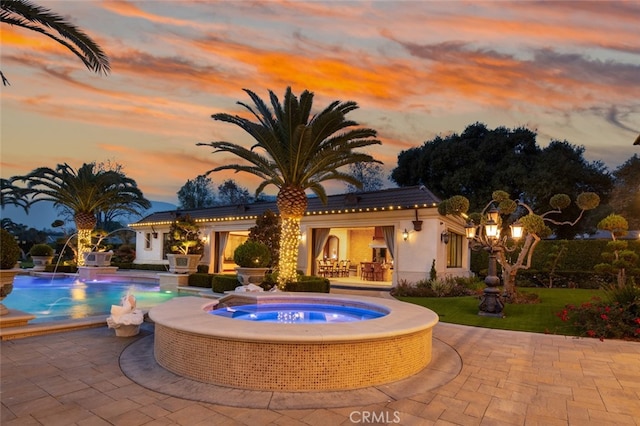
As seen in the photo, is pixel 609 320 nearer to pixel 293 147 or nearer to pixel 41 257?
pixel 293 147

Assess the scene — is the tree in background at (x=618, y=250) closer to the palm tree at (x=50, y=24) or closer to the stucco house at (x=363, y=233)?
the stucco house at (x=363, y=233)

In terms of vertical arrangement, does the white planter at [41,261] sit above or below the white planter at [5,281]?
below

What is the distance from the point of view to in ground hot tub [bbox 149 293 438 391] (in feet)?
14.6

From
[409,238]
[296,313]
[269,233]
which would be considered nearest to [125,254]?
[269,233]

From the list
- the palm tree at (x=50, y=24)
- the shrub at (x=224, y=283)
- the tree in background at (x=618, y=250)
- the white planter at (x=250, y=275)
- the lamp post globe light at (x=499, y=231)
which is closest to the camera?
the palm tree at (x=50, y=24)

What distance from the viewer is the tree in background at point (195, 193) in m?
48.1

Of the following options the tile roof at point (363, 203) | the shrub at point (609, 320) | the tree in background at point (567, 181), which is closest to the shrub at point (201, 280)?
the tile roof at point (363, 203)

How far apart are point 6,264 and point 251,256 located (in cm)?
742

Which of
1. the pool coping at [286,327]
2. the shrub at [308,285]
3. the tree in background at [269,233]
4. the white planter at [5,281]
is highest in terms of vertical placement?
the tree in background at [269,233]

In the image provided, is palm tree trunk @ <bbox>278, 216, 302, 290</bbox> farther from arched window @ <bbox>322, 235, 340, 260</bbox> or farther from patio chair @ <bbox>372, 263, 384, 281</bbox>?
arched window @ <bbox>322, 235, 340, 260</bbox>

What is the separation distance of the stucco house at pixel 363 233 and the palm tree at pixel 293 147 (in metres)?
4.56

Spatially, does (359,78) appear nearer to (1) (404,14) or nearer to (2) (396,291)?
(1) (404,14)


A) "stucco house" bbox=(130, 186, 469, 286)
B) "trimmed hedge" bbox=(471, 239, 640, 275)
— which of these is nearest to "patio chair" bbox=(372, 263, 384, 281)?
"stucco house" bbox=(130, 186, 469, 286)

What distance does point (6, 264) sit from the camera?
702 cm
